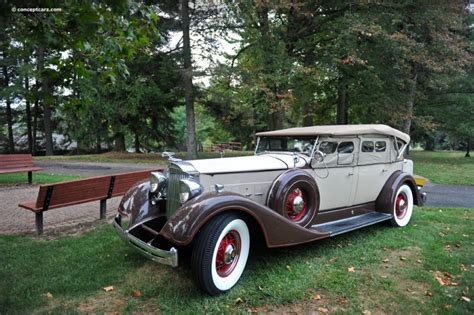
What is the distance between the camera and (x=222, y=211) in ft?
12.0

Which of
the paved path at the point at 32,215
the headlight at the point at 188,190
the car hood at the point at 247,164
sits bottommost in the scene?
the paved path at the point at 32,215

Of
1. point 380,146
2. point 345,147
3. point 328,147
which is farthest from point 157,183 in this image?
point 380,146

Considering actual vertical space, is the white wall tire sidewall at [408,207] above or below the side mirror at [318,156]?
below

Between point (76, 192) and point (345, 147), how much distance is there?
4.25 m

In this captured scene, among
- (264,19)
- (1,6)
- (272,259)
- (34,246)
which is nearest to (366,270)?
(272,259)

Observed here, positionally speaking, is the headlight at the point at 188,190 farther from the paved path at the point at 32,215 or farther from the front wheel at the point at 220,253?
the paved path at the point at 32,215

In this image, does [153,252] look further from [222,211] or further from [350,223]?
[350,223]

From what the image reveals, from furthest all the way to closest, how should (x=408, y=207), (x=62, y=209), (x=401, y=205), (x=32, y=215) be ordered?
(x=62, y=209) → (x=32, y=215) → (x=408, y=207) → (x=401, y=205)

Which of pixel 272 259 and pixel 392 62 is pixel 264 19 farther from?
Result: pixel 272 259

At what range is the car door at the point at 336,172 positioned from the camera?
5.14 m

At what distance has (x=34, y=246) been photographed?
5.01 meters

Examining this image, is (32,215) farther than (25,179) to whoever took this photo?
No

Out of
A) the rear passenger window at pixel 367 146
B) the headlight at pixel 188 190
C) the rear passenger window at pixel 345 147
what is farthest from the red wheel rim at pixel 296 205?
the rear passenger window at pixel 367 146

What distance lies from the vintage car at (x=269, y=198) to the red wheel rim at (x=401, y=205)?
17 millimetres
